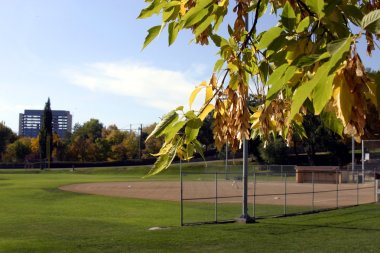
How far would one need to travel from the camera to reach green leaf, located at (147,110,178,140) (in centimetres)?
191

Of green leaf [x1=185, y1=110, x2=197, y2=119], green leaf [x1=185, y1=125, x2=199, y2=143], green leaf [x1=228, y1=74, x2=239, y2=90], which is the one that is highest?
green leaf [x1=228, y1=74, x2=239, y2=90]

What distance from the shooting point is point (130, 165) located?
96.1m

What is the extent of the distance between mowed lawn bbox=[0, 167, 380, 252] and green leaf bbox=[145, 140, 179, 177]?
1290 centimetres

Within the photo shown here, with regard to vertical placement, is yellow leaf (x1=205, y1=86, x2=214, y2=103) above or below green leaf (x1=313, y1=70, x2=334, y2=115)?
above

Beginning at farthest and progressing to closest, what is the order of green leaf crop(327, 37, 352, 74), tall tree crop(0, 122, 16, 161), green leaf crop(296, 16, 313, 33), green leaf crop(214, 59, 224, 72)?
tall tree crop(0, 122, 16, 161), green leaf crop(214, 59, 224, 72), green leaf crop(296, 16, 313, 33), green leaf crop(327, 37, 352, 74)

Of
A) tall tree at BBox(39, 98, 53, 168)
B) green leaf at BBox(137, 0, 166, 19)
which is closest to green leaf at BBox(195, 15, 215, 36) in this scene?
green leaf at BBox(137, 0, 166, 19)

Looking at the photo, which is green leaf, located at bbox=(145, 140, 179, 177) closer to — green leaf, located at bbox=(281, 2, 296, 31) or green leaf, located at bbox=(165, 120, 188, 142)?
green leaf, located at bbox=(165, 120, 188, 142)

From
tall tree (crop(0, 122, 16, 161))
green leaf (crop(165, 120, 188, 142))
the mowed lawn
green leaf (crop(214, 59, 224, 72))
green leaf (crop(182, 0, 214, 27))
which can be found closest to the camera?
green leaf (crop(182, 0, 214, 27))

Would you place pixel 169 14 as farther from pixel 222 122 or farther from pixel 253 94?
pixel 253 94

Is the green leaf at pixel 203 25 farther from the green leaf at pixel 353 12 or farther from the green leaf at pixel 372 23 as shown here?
the green leaf at pixel 372 23

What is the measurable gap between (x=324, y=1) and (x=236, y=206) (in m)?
30.9

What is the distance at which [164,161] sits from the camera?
1982 mm

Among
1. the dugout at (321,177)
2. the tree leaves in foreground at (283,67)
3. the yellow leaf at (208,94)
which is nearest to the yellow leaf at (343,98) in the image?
the tree leaves in foreground at (283,67)

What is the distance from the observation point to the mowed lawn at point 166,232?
15.0 m
